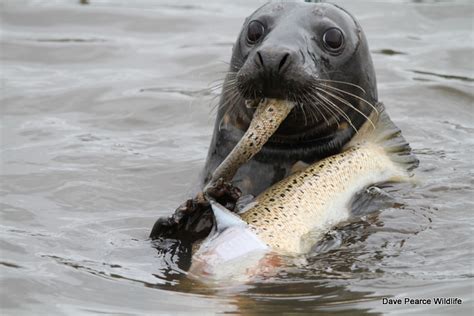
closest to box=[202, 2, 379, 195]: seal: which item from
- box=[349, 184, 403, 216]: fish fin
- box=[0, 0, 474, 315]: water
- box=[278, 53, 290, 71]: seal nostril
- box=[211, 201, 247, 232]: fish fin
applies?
box=[278, 53, 290, 71]: seal nostril

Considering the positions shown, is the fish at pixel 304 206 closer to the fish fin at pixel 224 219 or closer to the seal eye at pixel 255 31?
the fish fin at pixel 224 219

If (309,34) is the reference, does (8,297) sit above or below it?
below

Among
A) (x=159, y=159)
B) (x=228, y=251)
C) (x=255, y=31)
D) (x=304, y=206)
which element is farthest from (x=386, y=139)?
(x=159, y=159)

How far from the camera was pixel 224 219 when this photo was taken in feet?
17.3

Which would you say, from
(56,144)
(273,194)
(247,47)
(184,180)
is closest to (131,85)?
(56,144)

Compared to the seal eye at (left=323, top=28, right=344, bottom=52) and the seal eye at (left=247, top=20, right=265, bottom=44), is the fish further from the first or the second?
the seal eye at (left=247, top=20, right=265, bottom=44)

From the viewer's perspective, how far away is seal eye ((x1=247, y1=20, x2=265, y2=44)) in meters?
6.56

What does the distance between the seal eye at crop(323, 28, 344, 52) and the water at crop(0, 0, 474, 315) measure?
3.01 feet

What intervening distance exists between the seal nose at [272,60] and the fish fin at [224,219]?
1001 millimetres

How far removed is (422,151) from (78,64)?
384 cm

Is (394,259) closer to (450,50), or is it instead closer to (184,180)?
(184,180)

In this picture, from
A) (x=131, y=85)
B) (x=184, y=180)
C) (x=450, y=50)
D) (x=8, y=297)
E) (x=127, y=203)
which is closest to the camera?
(x=8, y=297)

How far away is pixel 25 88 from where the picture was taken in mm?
9938

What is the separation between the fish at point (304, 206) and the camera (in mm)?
5184
